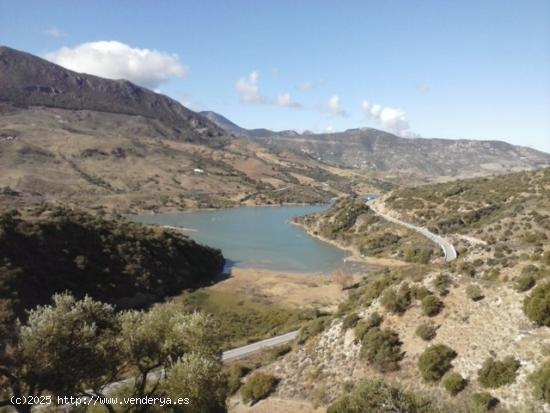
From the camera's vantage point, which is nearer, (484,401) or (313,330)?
(484,401)

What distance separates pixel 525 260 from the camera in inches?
1096

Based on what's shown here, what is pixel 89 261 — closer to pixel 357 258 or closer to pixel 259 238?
pixel 357 258

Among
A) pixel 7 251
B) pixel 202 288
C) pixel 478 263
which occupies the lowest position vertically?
pixel 202 288

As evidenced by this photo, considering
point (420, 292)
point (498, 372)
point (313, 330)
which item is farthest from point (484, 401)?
point (313, 330)

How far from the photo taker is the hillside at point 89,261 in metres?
53.3

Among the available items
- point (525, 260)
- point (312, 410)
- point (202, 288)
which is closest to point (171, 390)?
point (312, 410)

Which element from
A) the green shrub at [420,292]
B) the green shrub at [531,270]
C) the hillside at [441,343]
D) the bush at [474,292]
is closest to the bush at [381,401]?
the hillside at [441,343]

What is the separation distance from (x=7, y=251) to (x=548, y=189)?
86490mm

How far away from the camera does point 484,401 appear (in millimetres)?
19109

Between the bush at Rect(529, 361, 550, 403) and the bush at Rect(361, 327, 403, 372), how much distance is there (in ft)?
21.3

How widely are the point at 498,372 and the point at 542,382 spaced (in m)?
2.09

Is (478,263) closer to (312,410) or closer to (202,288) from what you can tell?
(312,410)

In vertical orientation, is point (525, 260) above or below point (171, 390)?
above

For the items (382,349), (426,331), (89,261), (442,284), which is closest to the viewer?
(426,331)
